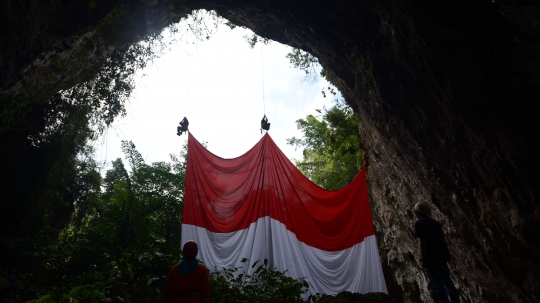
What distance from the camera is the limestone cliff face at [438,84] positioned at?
361cm

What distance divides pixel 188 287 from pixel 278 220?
9.03ft

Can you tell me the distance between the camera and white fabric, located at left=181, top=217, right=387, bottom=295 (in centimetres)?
504

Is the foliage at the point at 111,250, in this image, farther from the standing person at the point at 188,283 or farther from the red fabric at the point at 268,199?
the red fabric at the point at 268,199

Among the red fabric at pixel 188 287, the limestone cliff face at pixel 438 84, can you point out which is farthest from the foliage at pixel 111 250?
the limestone cliff face at pixel 438 84

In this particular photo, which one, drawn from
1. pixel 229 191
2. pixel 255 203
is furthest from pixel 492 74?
pixel 229 191

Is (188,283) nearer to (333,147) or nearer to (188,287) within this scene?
(188,287)

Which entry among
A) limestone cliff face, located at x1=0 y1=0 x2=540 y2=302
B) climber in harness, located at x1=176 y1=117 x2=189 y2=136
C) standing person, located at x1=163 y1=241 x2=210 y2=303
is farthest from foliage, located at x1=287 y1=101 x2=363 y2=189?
standing person, located at x1=163 y1=241 x2=210 y2=303

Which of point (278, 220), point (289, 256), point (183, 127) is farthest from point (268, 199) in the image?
point (183, 127)

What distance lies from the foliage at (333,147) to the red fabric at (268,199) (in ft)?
9.14

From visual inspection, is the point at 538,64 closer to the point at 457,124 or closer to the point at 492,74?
the point at 492,74

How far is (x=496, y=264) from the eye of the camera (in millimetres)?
3977

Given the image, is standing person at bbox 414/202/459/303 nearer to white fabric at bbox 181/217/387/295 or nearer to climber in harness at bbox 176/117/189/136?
white fabric at bbox 181/217/387/295

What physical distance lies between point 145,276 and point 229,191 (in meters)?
2.41

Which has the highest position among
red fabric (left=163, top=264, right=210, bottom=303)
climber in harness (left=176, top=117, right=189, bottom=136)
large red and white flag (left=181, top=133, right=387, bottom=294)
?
climber in harness (left=176, top=117, right=189, bottom=136)
